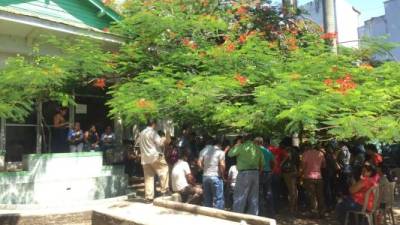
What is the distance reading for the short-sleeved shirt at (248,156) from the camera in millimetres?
8969

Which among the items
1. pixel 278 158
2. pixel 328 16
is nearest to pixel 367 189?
pixel 278 158

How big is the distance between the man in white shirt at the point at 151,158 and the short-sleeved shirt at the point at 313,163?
3.04m

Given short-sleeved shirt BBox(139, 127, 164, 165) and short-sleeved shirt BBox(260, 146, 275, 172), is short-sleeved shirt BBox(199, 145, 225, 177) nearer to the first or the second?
short-sleeved shirt BBox(260, 146, 275, 172)

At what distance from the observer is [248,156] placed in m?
8.98

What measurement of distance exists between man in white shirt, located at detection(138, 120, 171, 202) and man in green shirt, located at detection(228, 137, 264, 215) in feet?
6.35

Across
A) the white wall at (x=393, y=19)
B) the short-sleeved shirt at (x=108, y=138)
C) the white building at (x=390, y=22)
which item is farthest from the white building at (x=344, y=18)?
the short-sleeved shirt at (x=108, y=138)

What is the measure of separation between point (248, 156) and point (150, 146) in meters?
2.33

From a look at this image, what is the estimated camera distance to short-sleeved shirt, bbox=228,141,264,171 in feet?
29.4

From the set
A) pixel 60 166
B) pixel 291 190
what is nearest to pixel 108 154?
pixel 60 166

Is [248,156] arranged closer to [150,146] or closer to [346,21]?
[150,146]

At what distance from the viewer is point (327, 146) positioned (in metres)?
12.1

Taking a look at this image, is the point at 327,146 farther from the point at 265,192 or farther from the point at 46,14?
the point at 46,14

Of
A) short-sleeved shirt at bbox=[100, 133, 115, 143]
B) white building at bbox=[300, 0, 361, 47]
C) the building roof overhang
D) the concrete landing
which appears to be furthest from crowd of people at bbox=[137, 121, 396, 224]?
white building at bbox=[300, 0, 361, 47]

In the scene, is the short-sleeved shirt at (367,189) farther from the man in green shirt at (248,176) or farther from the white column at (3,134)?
the white column at (3,134)
